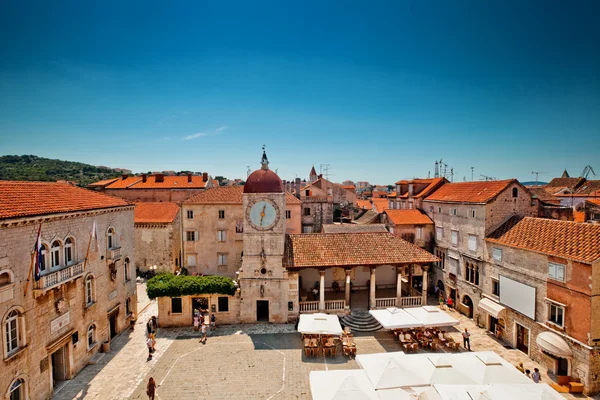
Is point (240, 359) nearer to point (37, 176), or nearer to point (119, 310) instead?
point (119, 310)

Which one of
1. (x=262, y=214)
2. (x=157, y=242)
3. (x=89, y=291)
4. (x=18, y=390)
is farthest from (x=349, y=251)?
(x=157, y=242)

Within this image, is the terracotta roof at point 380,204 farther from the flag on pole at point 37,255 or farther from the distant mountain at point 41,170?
the distant mountain at point 41,170

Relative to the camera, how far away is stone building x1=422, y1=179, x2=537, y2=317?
26.9 m

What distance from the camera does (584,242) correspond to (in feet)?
63.2

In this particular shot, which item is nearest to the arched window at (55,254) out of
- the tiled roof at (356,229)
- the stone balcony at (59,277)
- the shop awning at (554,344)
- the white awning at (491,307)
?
the stone balcony at (59,277)

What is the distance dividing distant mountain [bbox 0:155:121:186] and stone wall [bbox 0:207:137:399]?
68.5 m

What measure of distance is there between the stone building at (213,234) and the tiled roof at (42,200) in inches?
532

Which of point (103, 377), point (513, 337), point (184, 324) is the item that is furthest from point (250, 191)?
point (513, 337)

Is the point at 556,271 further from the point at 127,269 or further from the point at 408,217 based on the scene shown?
the point at 127,269

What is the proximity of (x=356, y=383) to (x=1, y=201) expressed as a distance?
64.3 ft

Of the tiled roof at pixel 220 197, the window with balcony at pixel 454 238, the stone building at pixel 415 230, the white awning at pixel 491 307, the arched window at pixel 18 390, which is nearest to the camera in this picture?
the arched window at pixel 18 390

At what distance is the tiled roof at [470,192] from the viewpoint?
27266 millimetres

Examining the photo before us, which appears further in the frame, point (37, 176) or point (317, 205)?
point (37, 176)

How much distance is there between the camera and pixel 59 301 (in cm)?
1794
